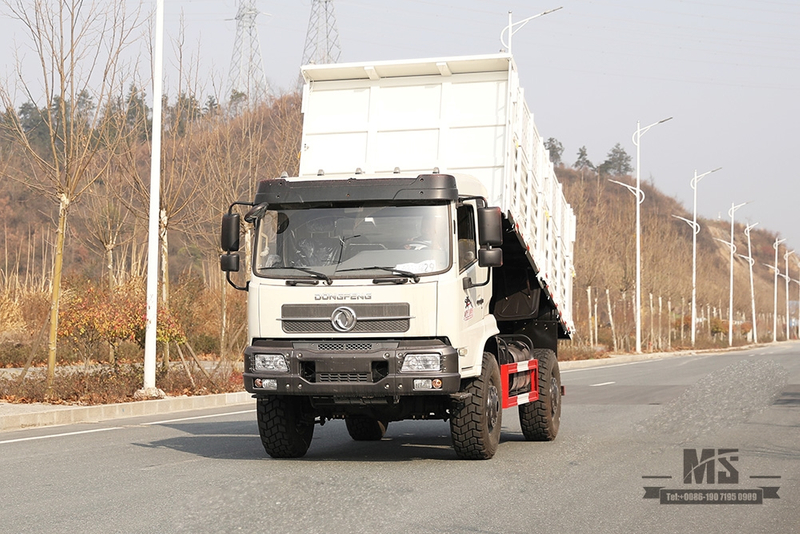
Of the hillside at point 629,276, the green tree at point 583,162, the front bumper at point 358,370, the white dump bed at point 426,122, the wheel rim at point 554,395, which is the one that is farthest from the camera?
the green tree at point 583,162

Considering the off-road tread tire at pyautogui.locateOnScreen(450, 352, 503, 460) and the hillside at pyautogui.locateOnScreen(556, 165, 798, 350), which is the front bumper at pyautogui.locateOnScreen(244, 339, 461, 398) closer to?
the off-road tread tire at pyautogui.locateOnScreen(450, 352, 503, 460)

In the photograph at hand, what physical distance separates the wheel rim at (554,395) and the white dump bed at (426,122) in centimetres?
153

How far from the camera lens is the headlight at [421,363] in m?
8.97

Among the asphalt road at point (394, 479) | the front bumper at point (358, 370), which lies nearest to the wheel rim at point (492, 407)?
the asphalt road at point (394, 479)

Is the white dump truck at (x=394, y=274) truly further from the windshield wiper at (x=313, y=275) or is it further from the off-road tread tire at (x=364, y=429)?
the off-road tread tire at (x=364, y=429)

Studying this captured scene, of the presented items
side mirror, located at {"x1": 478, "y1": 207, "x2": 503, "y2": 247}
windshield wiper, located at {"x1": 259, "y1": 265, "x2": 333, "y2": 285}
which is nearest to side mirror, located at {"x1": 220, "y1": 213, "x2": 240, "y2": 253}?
windshield wiper, located at {"x1": 259, "y1": 265, "x2": 333, "y2": 285}

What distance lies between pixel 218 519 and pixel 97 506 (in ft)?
3.56

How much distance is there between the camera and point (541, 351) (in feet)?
41.5

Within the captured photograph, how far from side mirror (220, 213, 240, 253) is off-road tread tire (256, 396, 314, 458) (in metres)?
1.45

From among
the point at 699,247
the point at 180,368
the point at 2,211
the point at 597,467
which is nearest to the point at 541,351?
the point at 597,467

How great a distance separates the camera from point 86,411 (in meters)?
14.2

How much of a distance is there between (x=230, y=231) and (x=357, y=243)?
1.23 metres

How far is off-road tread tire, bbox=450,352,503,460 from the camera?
955cm

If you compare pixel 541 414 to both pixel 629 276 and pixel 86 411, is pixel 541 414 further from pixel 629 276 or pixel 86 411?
pixel 629 276
